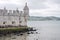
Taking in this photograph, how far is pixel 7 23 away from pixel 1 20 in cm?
163

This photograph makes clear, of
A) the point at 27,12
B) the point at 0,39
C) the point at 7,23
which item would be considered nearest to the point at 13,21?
the point at 7,23

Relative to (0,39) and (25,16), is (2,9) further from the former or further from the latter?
(0,39)

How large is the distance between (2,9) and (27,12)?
24.8 feet

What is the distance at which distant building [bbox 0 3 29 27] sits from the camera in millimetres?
50406

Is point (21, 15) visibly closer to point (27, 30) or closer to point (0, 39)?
point (27, 30)

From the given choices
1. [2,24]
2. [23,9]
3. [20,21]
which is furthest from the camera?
[23,9]

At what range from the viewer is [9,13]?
171 ft

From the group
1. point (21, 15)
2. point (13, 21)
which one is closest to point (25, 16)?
point (21, 15)

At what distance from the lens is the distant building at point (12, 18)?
5041cm

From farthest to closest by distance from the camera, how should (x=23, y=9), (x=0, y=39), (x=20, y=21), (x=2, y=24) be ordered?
(x=23, y=9)
(x=20, y=21)
(x=2, y=24)
(x=0, y=39)

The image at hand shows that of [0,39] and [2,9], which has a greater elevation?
[2,9]

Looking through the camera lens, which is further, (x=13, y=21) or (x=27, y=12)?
(x=27, y=12)

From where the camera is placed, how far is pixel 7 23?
5062 centimetres

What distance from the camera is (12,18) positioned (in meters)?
52.4
